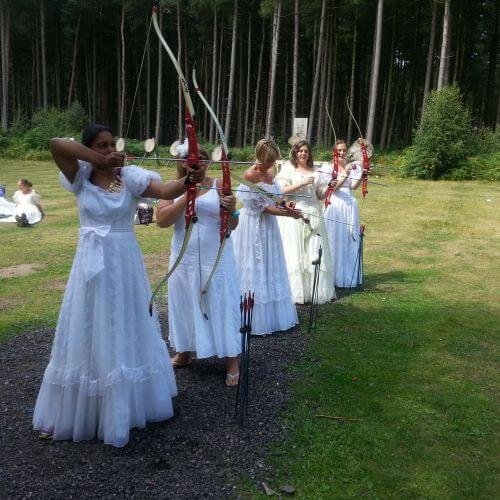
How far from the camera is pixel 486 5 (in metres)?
31.9

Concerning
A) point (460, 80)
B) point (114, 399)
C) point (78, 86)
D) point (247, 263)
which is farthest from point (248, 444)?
point (78, 86)

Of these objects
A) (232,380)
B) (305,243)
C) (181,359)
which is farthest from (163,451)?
(305,243)

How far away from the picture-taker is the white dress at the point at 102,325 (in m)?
3.22

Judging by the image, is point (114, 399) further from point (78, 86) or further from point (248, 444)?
point (78, 86)

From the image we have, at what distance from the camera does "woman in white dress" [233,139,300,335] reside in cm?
549

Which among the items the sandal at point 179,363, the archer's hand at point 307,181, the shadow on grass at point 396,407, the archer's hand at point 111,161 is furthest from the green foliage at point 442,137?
the archer's hand at point 111,161

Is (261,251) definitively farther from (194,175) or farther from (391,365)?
(194,175)

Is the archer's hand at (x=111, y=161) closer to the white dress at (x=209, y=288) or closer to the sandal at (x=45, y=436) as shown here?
the white dress at (x=209, y=288)

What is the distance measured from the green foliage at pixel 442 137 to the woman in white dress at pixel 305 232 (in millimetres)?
Result: 15386

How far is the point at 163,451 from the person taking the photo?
341cm

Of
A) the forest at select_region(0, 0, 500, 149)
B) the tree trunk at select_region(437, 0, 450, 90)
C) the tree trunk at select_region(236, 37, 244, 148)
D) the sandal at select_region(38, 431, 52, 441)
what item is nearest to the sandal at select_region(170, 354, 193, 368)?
the sandal at select_region(38, 431, 52, 441)

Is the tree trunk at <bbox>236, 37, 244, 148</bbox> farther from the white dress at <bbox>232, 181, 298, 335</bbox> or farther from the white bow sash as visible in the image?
the white bow sash

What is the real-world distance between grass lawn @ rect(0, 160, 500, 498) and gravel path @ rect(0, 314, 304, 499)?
20cm

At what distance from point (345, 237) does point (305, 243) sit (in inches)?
51.5
